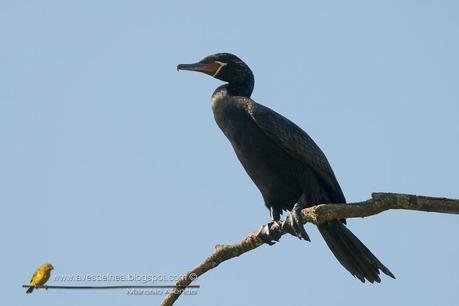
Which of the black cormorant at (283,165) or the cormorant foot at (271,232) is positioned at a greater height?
the black cormorant at (283,165)

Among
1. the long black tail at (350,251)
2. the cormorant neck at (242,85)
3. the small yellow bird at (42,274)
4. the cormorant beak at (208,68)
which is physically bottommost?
the small yellow bird at (42,274)

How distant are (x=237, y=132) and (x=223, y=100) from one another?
0.53 meters

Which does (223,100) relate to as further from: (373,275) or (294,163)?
(373,275)

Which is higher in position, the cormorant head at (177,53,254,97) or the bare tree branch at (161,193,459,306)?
the cormorant head at (177,53,254,97)

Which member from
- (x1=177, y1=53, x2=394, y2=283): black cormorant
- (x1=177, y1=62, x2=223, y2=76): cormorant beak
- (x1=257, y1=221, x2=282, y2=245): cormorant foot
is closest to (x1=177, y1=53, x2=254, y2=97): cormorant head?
(x1=177, y1=62, x2=223, y2=76): cormorant beak

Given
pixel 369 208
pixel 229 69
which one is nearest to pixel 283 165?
pixel 229 69

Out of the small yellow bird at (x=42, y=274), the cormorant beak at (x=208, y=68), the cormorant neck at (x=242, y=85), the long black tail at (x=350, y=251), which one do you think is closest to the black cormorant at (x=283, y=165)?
the long black tail at (x=350, y=251)

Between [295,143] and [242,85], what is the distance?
1.26 m

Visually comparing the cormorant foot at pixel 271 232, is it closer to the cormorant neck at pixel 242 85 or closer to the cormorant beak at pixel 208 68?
the cormorant neck at pixel 242 85

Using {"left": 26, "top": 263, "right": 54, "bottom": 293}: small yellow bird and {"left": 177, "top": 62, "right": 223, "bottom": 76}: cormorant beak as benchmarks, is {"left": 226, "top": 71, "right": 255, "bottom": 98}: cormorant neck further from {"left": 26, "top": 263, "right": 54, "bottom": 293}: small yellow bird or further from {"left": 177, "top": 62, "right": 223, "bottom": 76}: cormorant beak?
{"left": 26, "top": 263, "right": 54, "bottom": 293}: small yellow bird

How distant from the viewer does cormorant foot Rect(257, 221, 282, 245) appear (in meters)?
8.27

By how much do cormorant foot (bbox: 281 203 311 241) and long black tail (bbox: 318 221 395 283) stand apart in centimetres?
47

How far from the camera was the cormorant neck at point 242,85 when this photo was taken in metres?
9.91

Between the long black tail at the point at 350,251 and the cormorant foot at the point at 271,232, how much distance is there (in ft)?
1.46
